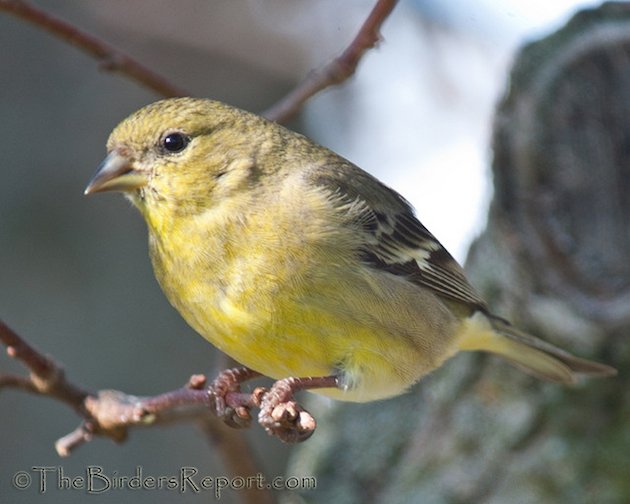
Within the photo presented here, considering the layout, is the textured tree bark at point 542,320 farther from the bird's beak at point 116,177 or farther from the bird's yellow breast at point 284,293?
the bird's beak at point 116,177

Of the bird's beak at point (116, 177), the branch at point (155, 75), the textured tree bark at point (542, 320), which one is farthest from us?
the textured tree bark at point (542, 320)

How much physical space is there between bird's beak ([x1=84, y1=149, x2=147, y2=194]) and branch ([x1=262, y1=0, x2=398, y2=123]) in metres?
0.62

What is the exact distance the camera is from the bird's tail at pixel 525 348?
4.07m

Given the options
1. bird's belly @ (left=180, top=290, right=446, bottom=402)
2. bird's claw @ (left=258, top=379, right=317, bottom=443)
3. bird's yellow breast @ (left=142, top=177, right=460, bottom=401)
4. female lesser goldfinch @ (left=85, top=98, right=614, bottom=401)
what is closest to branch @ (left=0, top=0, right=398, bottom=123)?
female lesser goldfinch @ (left=85, top=98, right=614, bottom=401)

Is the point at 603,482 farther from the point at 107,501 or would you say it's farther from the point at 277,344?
the point at 107,501

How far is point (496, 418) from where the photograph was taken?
452 centimetres

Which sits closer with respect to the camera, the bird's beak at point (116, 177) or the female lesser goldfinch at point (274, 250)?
the female lesser goldfinch at point (274, 250)

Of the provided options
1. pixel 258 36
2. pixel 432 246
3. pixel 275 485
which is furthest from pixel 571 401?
pixel 258 36

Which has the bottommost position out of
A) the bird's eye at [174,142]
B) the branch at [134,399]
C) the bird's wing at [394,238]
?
the branch at [134,399]

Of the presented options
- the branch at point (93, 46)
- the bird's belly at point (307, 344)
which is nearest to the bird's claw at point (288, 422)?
the bird's belly at point (307, 344)

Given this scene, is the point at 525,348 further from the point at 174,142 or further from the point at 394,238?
the point at 174,142

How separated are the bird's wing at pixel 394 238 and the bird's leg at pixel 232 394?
604 mm

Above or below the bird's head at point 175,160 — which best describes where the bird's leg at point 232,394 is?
below

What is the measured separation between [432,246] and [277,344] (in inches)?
45.5
